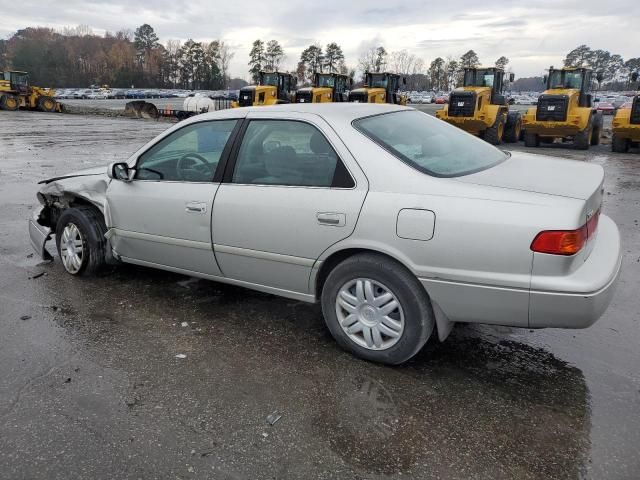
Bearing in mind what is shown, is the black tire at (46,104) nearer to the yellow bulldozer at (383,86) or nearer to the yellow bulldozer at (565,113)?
the yellow bulldozer at (383,86)

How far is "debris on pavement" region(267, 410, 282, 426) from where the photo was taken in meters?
2.79

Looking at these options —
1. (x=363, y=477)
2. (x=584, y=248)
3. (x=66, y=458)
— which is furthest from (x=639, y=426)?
(x=66, y=458)

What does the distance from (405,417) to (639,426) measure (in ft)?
3.88

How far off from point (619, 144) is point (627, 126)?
0.74 metres

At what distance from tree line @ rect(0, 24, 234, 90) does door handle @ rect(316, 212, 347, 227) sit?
10983 centimetres

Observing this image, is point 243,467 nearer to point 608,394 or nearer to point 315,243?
point 315,243

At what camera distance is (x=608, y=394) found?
304 centimetres

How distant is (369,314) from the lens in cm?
329

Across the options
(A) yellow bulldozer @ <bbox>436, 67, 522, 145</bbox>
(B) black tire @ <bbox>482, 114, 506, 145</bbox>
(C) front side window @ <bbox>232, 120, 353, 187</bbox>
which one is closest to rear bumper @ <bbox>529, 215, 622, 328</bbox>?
(C) front side window @ <bbox>232, 120, 353, 187</bbox>

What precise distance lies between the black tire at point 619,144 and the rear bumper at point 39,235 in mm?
16311

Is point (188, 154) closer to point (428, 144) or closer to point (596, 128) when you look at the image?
point (428, 144)

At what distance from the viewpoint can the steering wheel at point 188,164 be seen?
4059 mm

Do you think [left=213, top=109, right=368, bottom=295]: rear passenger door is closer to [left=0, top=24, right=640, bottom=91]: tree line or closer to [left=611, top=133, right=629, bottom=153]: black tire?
[left=611, top=133, right=629, bottom=153]: black tire

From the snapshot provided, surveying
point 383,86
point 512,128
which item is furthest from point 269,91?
point 512,128
